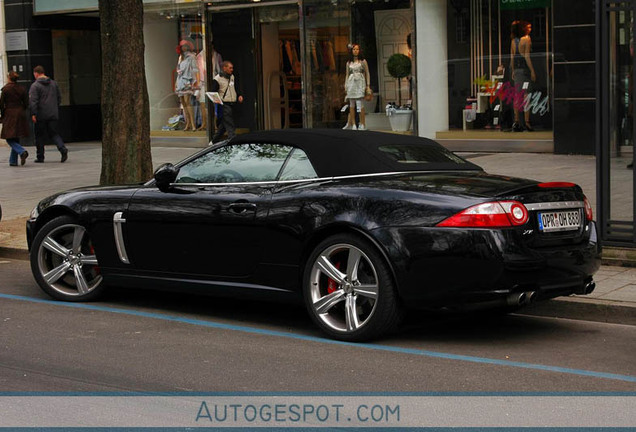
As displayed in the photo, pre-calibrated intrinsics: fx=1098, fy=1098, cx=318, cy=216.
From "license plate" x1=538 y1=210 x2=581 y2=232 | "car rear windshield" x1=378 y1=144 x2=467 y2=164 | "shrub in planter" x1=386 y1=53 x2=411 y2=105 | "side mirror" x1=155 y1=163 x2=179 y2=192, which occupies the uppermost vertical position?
"shrub in planter" x1=386 y1=53 x2=411 y2=105

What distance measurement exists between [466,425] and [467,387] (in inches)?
30.2

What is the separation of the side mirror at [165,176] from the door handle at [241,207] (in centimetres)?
67

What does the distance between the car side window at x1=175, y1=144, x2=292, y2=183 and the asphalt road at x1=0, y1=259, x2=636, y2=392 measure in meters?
1.06

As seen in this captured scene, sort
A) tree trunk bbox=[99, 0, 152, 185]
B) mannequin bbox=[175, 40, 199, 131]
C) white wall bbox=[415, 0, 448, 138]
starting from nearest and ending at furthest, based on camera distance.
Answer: tree trunk bbox=[99, 0, 152, 185] → white wall bbox=[415, 0, 448, 138] → mannequin bbox=[175, 40, 199, 131]

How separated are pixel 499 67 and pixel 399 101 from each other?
240 cm

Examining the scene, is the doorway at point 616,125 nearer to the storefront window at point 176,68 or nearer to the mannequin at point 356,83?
the mannequin at point 356,83

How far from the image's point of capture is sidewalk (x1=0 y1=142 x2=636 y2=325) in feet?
26.2

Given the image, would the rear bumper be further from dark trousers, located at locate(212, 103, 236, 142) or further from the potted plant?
dark trousers, located at locate(212, 103, 236, 142)

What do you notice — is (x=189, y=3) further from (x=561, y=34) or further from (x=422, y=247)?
(x=422, y=247)

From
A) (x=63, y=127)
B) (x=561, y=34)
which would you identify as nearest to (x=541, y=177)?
(x=561, y=34)

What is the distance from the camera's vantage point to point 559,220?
23.3 feet

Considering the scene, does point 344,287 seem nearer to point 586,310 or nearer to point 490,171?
point 586,310

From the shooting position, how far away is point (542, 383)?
241 inches

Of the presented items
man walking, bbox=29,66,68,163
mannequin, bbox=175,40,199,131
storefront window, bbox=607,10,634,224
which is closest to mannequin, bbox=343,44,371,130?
mannequin, bbox=175,40,199,131
